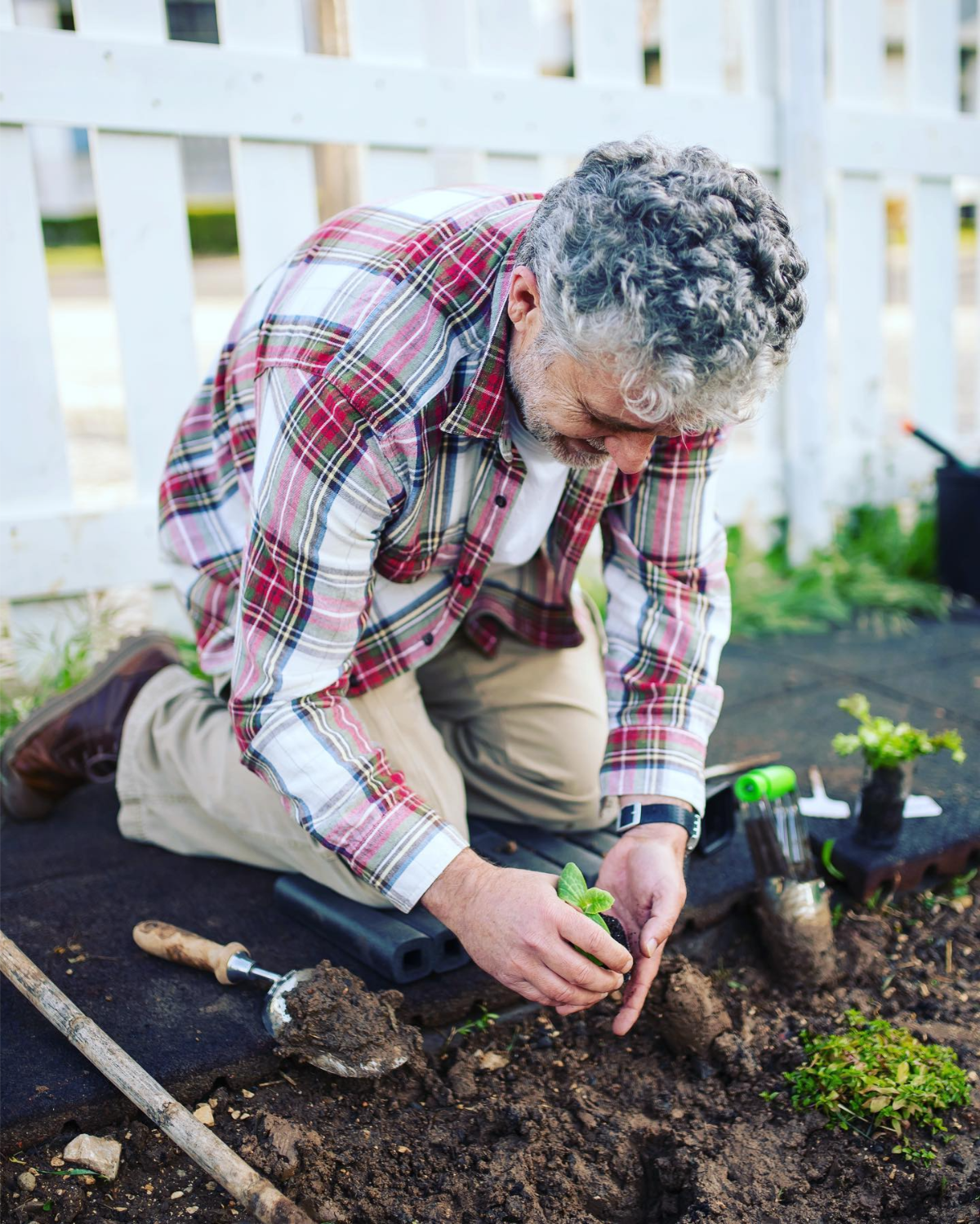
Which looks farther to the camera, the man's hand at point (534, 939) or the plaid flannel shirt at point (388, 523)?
the plaid flannel shirt at point (388, 523)

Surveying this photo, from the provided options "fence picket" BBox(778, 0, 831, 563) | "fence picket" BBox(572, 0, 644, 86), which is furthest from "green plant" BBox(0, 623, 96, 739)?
"fence picket" BBox(778, 0, 831, 563)

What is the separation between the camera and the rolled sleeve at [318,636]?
5.30 ft

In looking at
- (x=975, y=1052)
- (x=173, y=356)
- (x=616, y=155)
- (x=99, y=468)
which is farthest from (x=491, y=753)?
(x=99, y=468)

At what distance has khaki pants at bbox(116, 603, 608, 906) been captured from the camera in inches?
83.7

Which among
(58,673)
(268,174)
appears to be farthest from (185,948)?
(268,174)

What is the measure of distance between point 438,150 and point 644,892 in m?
2.50

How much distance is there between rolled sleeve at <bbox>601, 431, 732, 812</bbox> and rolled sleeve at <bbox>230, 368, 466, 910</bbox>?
44cm

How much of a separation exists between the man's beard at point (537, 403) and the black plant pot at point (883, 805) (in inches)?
37.5

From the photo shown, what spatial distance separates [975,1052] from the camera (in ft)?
5.87

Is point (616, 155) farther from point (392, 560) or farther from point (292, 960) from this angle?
point (292, 960)

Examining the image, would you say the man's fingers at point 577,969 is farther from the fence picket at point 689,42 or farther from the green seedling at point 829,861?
the fence picket at point 689,42

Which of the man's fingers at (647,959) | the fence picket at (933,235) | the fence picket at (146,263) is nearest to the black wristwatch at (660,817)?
the man's fingers at (647,959)

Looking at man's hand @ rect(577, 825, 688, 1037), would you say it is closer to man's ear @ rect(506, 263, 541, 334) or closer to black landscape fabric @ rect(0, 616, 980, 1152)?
black landscape fabric @ rect(0, 616, 980, 1152)

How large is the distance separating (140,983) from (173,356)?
1895 millimetres
